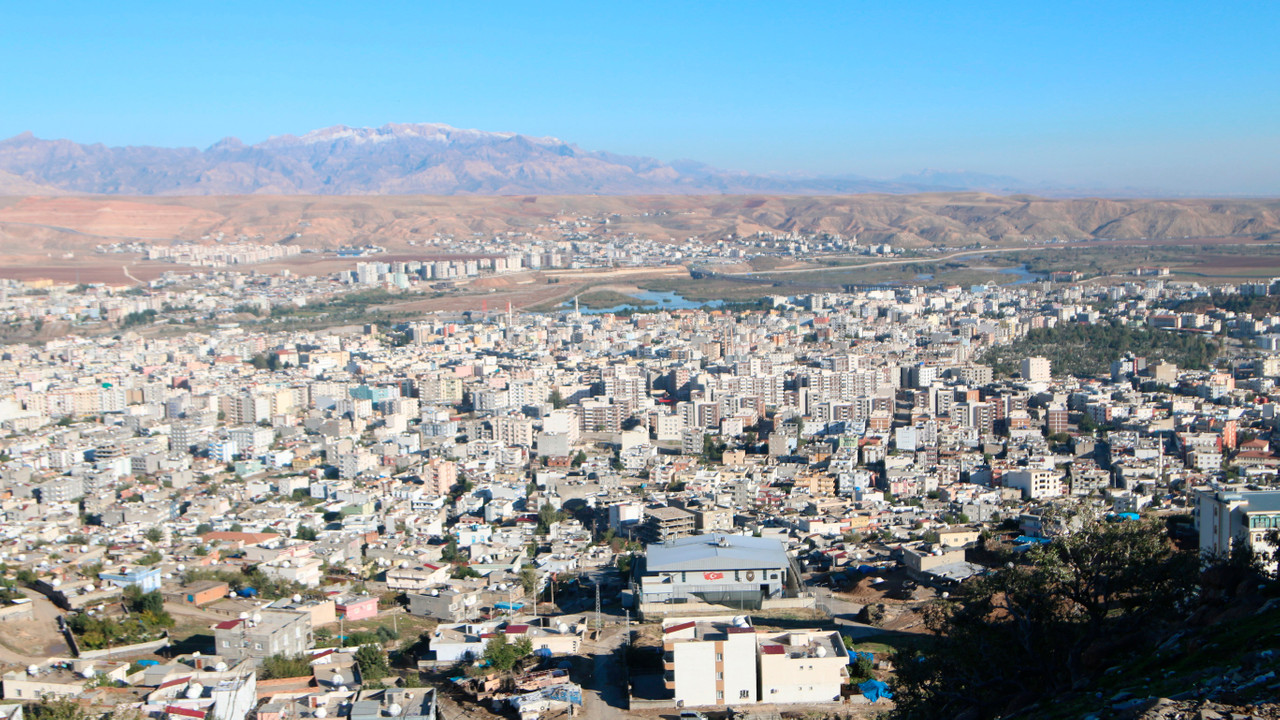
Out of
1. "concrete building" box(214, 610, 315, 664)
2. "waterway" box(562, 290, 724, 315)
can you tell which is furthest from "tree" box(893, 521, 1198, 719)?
"waterway" box(562, 290, 724, 315)

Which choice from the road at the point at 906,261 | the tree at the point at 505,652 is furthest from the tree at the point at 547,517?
the road at the point at 906,261

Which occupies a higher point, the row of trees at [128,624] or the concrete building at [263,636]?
the concrete building at [263,636]

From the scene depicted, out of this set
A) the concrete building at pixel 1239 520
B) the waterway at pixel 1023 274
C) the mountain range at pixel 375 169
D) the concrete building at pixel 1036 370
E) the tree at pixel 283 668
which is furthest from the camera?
the mountain range at pixel 375 169

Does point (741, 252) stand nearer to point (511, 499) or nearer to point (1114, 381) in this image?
point (1114, 381)

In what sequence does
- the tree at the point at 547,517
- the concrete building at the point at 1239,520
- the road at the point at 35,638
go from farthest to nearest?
the tree at the point at 547,517 < the road at the point at 35,638 < the concrete building at the point at 1239,520

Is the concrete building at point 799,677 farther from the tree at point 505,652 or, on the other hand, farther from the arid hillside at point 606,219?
the arid hillside at point 606,219

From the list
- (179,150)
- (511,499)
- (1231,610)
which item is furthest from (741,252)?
(179,150)

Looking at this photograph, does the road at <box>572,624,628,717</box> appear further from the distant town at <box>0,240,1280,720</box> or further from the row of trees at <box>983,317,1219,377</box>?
the row of trees at <box>983,317,1219,377</box>
